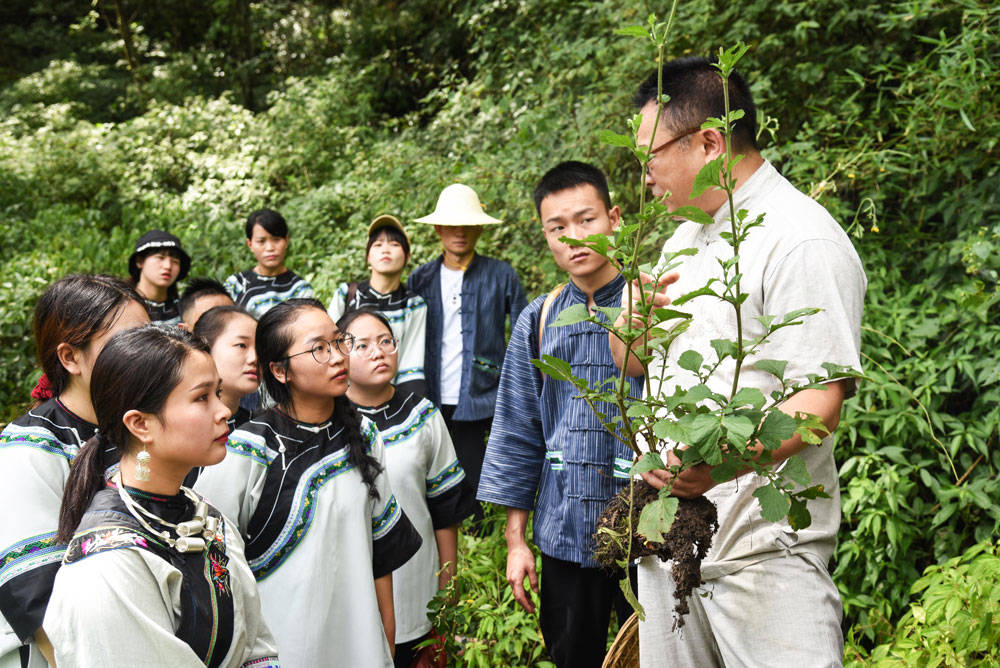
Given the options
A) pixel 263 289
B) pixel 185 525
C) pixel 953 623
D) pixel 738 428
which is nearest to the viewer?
pixel 738 428

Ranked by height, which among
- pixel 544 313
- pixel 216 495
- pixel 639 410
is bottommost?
pixel 216 495

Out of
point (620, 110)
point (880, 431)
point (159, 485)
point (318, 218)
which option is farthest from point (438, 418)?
point (318, 218)

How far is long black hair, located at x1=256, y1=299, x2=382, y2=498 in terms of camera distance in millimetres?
2342

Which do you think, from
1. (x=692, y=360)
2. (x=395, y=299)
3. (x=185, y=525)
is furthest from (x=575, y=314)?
(x=395, y=299)

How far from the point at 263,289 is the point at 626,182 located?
98.1 inches

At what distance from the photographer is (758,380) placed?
5.77 feet

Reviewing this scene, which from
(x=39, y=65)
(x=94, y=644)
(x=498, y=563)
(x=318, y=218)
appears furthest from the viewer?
(x=39, y=65)

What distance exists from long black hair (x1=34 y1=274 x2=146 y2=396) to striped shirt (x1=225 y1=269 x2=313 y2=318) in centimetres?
275

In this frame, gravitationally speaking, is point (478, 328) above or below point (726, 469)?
above

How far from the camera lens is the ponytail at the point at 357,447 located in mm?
2330

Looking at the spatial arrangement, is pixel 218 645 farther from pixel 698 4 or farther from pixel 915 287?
pixel 698 4

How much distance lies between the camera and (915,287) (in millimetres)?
3631

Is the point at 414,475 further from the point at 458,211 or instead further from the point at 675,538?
the point at 458,211

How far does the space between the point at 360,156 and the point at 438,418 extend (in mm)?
5856
